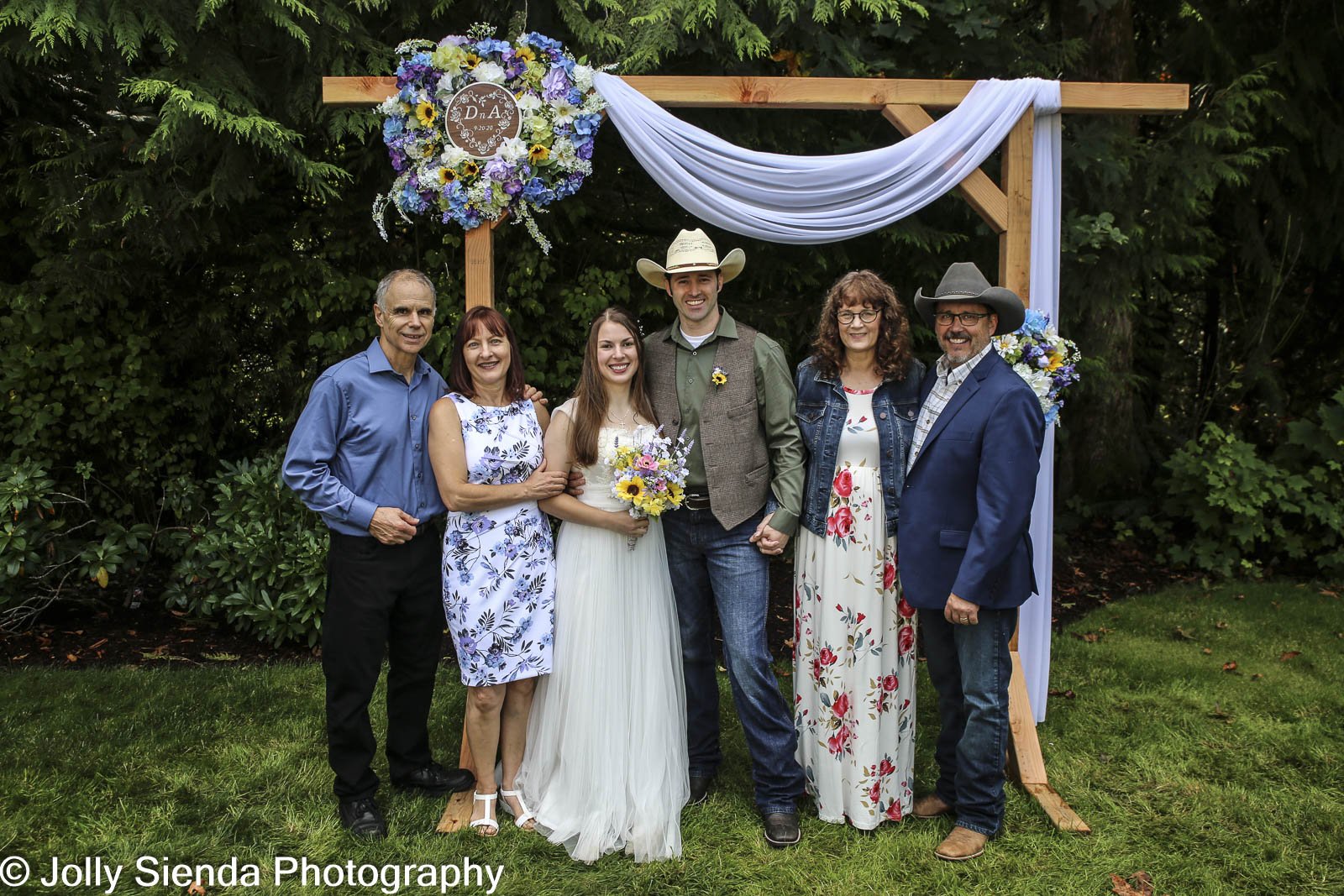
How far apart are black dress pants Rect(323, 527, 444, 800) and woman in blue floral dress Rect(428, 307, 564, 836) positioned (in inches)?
4.9

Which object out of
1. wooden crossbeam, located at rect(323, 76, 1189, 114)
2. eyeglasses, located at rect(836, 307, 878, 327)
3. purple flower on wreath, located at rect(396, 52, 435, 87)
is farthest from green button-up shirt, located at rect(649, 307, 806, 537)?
purple flower on wreath, located at rect(396, 52, 435, 87)

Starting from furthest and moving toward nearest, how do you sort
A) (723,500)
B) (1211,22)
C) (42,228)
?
(1211,22) → (42,228) → (723,500)

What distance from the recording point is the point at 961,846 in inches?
138

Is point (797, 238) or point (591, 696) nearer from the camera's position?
point (591, 696)

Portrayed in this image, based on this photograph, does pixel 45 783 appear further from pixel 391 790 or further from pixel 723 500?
pixel 723 500

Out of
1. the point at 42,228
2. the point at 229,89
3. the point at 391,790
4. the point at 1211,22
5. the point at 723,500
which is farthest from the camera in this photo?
the point at 1211,22

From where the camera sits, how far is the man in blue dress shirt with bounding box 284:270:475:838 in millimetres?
3457

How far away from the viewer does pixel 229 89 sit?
4.41 m

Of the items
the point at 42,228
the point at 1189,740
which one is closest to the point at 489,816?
the point at 1189,740

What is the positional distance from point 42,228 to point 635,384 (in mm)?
4257

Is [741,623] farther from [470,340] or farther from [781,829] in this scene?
[470,340]

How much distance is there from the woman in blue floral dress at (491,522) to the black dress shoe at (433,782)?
29cm

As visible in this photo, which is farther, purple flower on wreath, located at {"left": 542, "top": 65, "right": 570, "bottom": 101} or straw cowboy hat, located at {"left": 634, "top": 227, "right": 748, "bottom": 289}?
purple flower on wreath, located at {"left": 542, "top": 65, "right": 570, "bottom": 101}

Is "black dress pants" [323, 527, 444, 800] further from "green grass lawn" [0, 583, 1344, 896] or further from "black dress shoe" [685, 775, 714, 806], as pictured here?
"black dress shoe" [685, 775, 714, 806]
